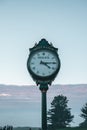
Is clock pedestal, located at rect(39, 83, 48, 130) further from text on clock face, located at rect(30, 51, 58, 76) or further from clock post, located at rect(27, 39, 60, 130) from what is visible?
text on clock face, located at rect(30, 51, 58, 76)

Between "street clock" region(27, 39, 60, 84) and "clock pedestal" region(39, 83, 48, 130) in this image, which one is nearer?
"clock pedestal" region(39, 83, 48, 130)

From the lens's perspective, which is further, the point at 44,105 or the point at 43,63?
the point at 43,63

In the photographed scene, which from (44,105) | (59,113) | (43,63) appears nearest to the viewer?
(44,105)

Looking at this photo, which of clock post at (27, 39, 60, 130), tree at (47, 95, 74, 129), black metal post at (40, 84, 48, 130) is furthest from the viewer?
tree at (47, 95, 74, 129)

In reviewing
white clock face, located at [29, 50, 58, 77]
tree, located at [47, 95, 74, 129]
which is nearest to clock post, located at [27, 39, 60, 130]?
white clock face, located at [29, 50, 58, 77]

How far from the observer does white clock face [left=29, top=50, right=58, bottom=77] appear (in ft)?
25.2

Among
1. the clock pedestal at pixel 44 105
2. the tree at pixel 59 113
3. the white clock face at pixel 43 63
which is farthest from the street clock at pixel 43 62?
the tree at pixel 59 113

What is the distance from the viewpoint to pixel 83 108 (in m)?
65.0

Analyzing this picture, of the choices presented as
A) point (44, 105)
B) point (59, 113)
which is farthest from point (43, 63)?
point (59, 113)

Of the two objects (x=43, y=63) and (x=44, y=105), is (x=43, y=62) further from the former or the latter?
(x=44, y=105)

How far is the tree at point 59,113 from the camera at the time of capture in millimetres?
66938

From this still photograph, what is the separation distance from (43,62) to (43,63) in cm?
3

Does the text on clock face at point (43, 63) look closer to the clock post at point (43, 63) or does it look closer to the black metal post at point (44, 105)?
the clock post at point (43, 63)

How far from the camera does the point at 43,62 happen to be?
7.74m
